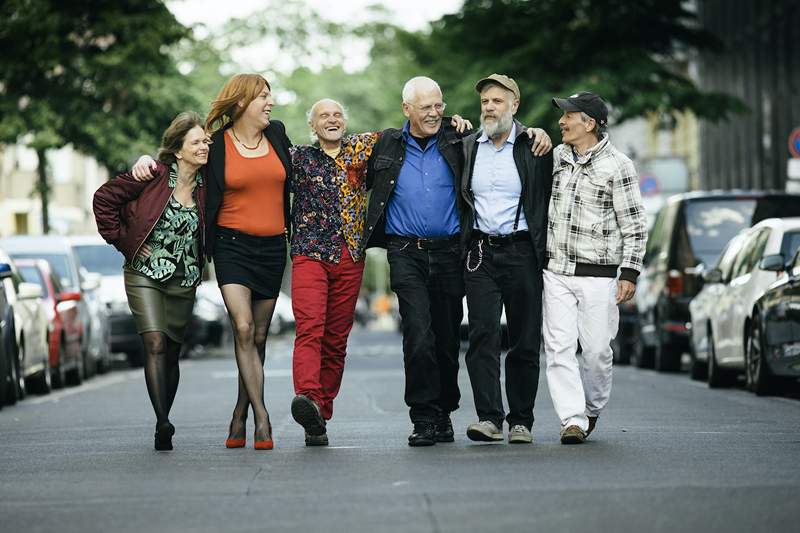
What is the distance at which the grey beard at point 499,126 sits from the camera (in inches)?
412

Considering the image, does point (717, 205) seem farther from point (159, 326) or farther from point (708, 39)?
point (708, 39)

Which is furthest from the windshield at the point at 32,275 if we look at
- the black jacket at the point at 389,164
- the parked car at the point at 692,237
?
the black jacket at the point at 389,164

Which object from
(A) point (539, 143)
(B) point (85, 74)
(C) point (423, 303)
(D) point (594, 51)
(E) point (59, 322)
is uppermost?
(D) point (594, 51)

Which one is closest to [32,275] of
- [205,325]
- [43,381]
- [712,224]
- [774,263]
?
[43,381]

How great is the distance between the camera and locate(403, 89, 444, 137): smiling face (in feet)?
34.3

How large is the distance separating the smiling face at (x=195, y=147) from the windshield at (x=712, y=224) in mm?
11090

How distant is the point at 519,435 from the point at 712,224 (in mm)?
10889

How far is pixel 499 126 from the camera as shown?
10.5 m

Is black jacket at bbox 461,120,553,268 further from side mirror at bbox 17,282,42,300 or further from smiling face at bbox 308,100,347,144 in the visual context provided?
side mirror at bbox 17,282,42,300

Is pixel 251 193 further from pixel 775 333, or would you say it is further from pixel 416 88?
pixel 775 333

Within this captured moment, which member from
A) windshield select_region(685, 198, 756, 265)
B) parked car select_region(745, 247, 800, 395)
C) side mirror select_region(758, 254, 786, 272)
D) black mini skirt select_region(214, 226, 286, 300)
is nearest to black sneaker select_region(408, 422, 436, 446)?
black mini skirt select_region(214, 226, 286, 300)

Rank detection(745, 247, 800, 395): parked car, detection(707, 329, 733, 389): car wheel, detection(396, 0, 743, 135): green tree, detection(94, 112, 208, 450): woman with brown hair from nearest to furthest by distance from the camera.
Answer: detection(94, 112, 208, 450): woman with brown hair
detection(745, 247, 800, 395): parked car
detection(707, 329, 733, 389): car wheel
detection(396, 0, 743, 135): green tree

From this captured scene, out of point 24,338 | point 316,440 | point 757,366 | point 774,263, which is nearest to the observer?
point 316,440

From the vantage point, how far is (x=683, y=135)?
63000mm
